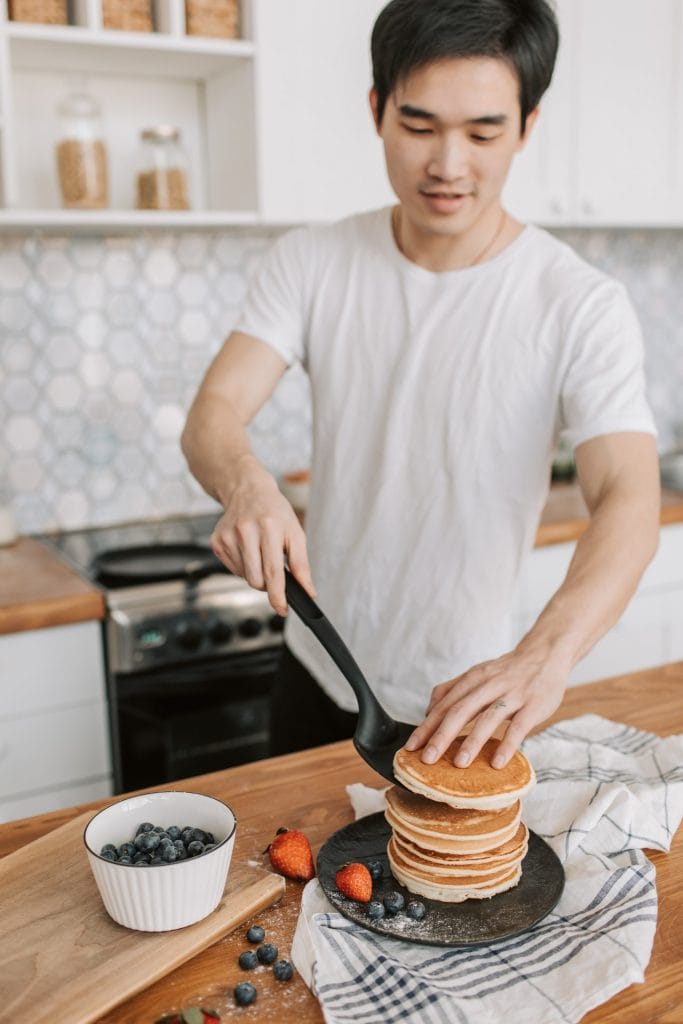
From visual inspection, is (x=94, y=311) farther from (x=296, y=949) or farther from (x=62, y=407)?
(x=296, y=949)

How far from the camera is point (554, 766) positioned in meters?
1.28

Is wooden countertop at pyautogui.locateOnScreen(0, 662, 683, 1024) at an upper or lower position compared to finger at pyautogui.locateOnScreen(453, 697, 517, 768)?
lower

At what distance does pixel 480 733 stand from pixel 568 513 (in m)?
1.79

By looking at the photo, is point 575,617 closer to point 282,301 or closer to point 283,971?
point 283,971

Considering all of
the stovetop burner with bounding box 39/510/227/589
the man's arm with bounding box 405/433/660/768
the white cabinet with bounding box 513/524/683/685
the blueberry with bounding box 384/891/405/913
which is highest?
the man's arm with bounding box 405/433/660/768

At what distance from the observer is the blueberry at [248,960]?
0.93 metres

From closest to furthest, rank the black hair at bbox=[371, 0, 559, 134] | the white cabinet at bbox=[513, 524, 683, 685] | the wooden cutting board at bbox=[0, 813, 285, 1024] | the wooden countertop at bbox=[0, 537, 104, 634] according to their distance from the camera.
A: 1. the wooden cutting board at bbox=[0, 813, 285, 1024]
2. the black hair at bbox=[371, 0, 559, 134]
3. the wooden countertop at bbox=[0, 537, 104, 634]
4. the white cabinet at bbox=[513, 524, 683, 685]

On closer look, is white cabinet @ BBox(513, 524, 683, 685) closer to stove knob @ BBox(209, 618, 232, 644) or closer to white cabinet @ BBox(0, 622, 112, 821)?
stove knob @ BBox(209, 618, 232, 644)

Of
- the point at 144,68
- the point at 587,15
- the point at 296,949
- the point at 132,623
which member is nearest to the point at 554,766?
the point at 296,949

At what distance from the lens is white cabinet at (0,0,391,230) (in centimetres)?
230

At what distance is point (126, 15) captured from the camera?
225cm

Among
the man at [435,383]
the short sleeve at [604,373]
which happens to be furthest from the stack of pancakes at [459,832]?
the short sleeve at [604,373]

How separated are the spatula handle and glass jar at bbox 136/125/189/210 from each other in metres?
1.52

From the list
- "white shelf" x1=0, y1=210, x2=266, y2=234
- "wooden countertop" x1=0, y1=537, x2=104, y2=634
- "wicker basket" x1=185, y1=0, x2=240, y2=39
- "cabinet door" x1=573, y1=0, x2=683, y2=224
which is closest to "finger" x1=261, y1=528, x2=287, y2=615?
"wooden countertop" x1=0, y1=537, x2=104, y2=634
